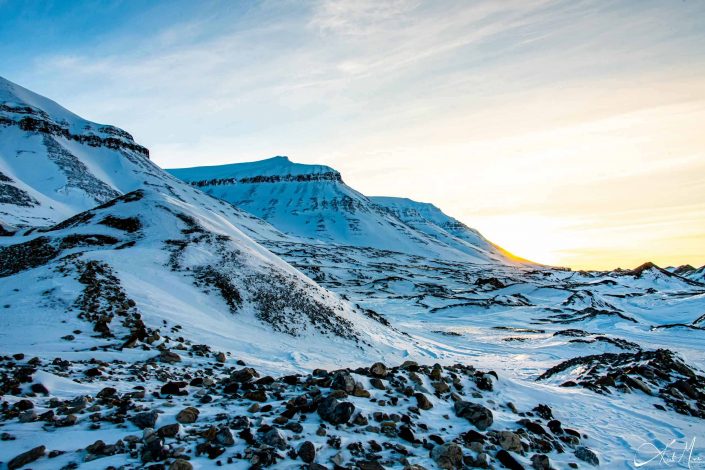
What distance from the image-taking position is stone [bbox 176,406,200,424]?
7.72 metres

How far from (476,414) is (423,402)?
1205 millimetres

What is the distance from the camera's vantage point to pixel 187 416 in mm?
7809

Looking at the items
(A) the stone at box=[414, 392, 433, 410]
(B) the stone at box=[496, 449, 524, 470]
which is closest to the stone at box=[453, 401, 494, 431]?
(A) the stone at box=[414, 392, 433, 410]

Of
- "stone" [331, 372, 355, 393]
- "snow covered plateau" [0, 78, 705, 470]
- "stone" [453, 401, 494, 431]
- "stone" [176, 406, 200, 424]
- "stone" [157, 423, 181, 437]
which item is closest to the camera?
"stone" [157, 423, 181, 437]

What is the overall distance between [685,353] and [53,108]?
24011 cm

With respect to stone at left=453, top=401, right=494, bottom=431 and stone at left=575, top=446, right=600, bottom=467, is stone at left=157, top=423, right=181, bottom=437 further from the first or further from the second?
stone at left=575, top=446, right=600, bottom=467

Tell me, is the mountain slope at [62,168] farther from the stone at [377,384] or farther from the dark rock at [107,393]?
the stone at [377,384]

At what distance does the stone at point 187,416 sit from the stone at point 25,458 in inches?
82.3

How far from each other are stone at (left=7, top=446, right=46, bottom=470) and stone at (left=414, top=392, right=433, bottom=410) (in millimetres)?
7214

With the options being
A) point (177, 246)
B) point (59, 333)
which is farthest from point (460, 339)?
point (59, 333)

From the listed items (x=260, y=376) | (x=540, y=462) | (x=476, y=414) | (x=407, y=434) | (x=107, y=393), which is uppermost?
(x=476, y=414)

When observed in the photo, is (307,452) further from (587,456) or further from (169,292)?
(169,292)

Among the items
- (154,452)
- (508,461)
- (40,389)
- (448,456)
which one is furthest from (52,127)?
(508,461)

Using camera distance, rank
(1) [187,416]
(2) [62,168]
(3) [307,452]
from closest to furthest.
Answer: (3) [307,452] → (1) [187,416] → (2) [62,168]
